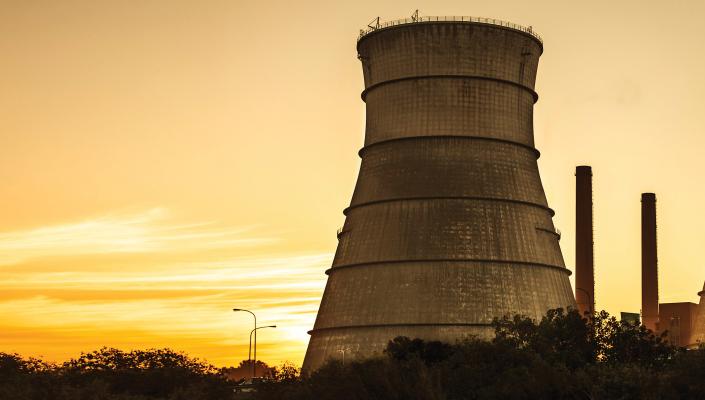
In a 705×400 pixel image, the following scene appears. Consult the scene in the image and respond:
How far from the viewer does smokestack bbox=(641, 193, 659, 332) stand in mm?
85375

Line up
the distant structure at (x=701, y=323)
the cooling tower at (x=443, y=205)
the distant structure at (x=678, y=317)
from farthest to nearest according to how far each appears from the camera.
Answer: the distant structure at (x=678, y=317) → the distant structure at (x=701, y=323) → the cooling tower at (x=443, y=205)

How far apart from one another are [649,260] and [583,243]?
384 inches

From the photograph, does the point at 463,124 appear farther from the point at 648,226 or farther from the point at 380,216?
the point at 648,226

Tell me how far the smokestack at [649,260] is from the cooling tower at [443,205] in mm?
22459

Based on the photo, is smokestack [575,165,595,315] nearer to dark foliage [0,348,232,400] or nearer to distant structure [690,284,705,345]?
distant structure [690,284,705,345]

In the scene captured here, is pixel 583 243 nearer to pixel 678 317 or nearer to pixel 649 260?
pixel 649 260

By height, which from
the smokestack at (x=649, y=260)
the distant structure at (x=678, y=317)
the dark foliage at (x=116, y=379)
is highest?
the smokestack at (x=649, y=260)

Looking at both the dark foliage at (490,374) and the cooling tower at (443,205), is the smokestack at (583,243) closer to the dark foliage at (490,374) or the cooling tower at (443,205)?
the cooling tower at (443,205)

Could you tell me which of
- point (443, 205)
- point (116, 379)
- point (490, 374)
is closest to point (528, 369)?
point (490, 374)

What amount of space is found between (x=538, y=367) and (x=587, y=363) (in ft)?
19.8

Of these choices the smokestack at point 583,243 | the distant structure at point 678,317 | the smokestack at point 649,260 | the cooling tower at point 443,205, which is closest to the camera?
the cooling tower at point 443,205

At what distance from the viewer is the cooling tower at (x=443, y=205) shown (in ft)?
200

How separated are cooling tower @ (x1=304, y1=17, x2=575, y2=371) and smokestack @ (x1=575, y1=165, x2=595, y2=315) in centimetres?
1332

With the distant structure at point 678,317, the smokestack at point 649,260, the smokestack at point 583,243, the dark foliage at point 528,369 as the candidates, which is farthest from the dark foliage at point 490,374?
the distant structure at point 678,317
